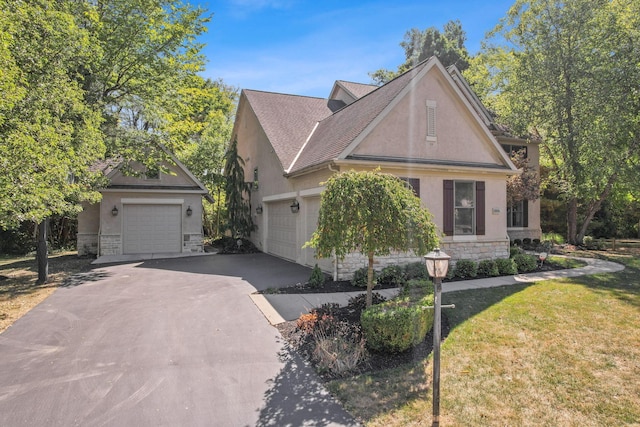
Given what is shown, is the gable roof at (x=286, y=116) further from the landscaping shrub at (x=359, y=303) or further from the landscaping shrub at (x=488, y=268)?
the landscaping shrub at (x=488, y=268)

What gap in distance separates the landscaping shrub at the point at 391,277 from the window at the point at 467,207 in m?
2.77

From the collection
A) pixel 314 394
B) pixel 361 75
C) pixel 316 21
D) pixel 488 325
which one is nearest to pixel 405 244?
pixel 488 325

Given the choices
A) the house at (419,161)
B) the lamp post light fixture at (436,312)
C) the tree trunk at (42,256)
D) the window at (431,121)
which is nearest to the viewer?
the lamp post light fixture at (436,312)

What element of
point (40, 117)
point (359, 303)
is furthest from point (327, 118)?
point (359, 303)

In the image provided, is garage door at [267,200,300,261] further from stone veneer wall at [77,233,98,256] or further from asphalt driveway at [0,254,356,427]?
stone veneer wall at [77,233,98,256]

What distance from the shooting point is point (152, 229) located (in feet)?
52.5

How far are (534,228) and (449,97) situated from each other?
37.4ft

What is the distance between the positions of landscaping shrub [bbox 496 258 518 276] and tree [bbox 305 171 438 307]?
20.7ft

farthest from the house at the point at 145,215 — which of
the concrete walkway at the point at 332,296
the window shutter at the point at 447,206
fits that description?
the window shutter at the point at 447,206

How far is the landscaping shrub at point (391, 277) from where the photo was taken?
9.49m

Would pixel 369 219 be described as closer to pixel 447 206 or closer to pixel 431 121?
pixel 447 206

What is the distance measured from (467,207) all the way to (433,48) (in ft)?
92.8

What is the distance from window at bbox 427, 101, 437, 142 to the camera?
36.4 ft

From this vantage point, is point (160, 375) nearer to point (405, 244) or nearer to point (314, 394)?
point (314, 394)
